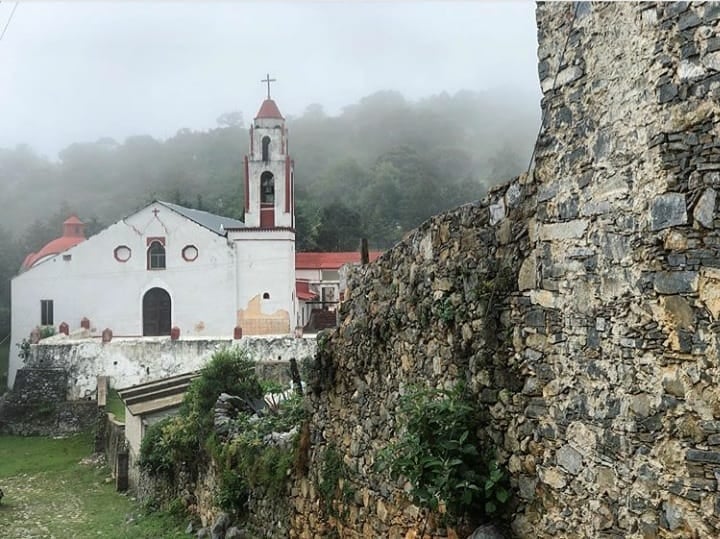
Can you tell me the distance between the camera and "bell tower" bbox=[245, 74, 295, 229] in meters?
27.9

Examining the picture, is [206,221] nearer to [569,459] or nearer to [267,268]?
[267,268]

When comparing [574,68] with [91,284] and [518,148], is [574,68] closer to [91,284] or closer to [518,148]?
[91,284]

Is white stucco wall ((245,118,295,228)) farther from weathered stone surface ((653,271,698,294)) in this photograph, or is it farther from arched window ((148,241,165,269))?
weathered stone surface ((653,271,698,294))

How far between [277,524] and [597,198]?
526 centimetres

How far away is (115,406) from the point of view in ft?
70.1

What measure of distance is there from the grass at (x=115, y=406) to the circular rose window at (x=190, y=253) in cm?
732

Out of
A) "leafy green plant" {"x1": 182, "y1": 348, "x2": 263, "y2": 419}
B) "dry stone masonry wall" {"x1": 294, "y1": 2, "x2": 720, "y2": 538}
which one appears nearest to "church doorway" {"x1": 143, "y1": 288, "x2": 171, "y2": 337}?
"leafy green plant" {"x1": 182, "y1": 348, "x2": 263, "y2": 419}

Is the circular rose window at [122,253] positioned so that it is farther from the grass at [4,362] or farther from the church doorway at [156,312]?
the grass at [4,362]

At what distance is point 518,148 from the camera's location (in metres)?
60.9

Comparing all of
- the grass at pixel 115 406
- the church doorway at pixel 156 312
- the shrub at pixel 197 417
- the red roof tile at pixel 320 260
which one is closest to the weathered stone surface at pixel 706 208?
the shrub at pixel 197 417

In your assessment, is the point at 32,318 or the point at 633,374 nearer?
the point at 633,374

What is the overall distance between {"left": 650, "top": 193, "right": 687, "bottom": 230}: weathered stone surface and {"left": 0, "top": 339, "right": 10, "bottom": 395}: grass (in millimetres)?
30267

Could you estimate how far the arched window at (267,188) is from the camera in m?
28.1

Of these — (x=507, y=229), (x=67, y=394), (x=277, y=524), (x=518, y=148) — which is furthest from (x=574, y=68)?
(x=518, y=148)
